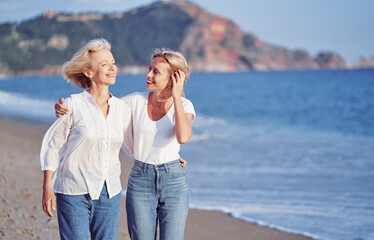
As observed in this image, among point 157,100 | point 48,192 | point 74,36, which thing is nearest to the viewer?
point 48,192

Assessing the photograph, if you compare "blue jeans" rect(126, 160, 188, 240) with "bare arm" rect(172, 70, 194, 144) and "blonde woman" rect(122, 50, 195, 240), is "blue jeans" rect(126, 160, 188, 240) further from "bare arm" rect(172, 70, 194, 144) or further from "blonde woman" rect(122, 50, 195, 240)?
"bare arm" rect(172, 70, 194, 144)

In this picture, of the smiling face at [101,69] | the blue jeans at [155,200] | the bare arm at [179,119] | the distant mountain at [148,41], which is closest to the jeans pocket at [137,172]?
the blue jeans at [155,200]

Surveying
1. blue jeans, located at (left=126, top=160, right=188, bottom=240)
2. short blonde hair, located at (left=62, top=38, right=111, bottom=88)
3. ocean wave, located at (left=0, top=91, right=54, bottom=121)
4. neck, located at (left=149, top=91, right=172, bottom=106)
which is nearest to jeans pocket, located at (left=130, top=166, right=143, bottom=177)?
blue jeans, located at (left=126, top=160, right=188, bottom=240)

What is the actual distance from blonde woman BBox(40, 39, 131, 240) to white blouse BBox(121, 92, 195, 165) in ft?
0.36

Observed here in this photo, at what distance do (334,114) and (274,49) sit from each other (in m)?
148

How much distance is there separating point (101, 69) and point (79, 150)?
52 cm

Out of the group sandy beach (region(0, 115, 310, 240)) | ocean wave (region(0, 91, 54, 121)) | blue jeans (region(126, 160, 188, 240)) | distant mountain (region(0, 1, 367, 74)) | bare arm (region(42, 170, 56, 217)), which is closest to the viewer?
bare arm (region(42, 170, 56, 217))

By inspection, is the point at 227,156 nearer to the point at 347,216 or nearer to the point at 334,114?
the point at 347,216

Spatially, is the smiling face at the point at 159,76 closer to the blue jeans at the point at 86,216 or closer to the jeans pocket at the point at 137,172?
the jeans pocket at the point at 137,172

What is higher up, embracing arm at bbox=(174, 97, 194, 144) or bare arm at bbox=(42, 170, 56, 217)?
embracing arm at bbox=(174, 97, 194, 144)

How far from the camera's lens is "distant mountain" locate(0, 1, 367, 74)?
129125 mm

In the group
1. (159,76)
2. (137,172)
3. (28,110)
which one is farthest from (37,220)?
(28,110)

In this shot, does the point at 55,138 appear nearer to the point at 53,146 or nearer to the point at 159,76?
the point at 53,146

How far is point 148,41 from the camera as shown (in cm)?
14162
